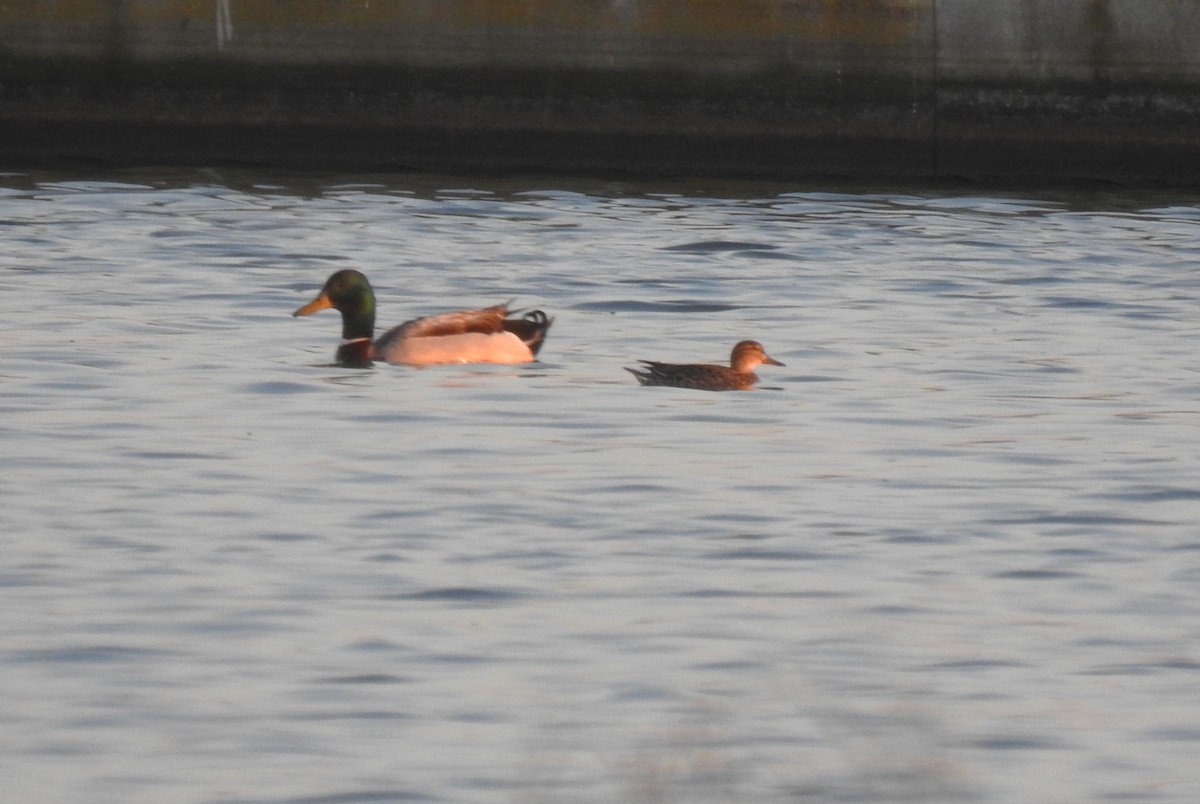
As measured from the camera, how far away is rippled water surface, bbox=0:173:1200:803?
5879 mm

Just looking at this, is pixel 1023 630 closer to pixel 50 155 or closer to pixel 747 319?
pixel 747 319

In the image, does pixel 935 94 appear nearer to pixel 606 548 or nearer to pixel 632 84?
pixel 632 84

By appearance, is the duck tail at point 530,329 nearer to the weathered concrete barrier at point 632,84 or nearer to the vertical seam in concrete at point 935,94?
the weathered concrete barrier at point 632,84

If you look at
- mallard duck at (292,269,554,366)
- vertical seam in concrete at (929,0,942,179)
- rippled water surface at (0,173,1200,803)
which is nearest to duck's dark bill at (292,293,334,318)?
rippled water surface at (0,173,1200,803)

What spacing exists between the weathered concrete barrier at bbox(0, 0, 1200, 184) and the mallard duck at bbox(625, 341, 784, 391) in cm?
1193

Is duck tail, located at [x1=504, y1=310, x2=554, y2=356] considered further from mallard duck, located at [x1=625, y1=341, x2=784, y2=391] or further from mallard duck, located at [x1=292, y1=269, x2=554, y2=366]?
mallard duck, located at [x1=625, y1=341, x2=784, y2=391]

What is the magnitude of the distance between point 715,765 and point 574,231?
1568 centimetres

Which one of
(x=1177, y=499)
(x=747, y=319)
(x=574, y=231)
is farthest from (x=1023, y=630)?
(x=574, y=231)

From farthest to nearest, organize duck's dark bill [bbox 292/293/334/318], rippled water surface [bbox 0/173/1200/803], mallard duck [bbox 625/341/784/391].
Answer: duck's dark bill [bbox 292/293/334/318], mallard duck [bbox 625/341/784/391], rippled water surface [bbox 0/173/1200/803]

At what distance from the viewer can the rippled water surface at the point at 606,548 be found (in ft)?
19.3

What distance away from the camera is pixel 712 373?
11.8m

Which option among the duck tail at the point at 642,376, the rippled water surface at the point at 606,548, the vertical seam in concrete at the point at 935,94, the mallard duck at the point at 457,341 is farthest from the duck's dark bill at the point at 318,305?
the vertical seam in concrete at the point at 935,94

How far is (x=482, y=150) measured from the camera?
23.9m

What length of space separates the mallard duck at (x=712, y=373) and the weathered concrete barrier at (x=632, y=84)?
11.9m
